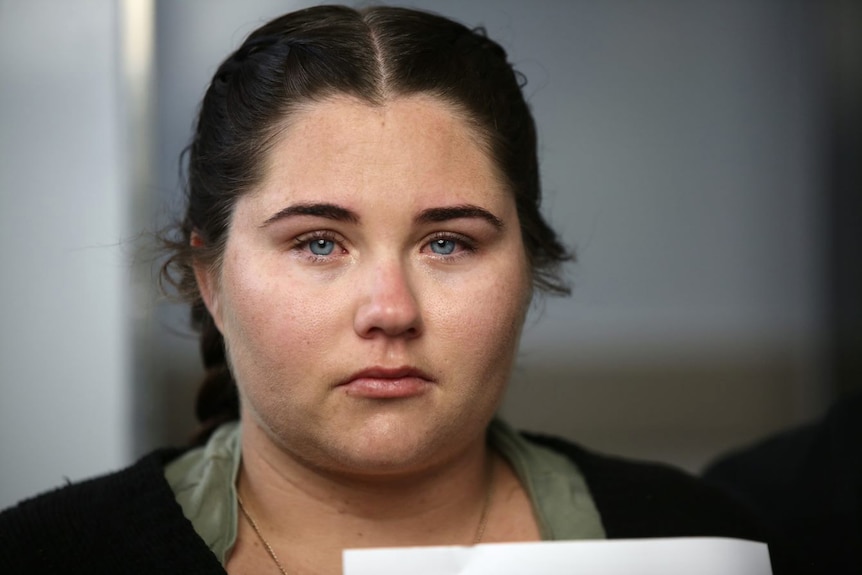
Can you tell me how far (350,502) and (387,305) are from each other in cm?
31

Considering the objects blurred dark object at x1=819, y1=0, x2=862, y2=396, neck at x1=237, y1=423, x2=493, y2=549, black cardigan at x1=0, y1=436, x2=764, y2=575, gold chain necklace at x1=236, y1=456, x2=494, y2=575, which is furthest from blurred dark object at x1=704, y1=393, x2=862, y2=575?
neck at x1=237, y1=423, x2=493, y2=549

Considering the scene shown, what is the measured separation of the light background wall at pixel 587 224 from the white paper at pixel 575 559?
57 centimetres

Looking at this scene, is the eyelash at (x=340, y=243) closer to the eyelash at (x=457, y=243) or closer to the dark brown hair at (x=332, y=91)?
the eyelash at (x=457, y=243)

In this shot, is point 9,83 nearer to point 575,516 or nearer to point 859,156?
point 575,516

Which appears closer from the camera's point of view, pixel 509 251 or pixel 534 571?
pixel 534 571

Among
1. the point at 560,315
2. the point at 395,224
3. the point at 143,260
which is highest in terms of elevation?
the point at 395,224

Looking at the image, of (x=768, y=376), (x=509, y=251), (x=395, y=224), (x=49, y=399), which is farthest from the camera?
(x=768, y=376)

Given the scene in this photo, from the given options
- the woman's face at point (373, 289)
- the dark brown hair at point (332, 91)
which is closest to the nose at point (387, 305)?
the woman's face at point (373, 289)

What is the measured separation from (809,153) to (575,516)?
1140mm

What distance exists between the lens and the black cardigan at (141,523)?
112cm

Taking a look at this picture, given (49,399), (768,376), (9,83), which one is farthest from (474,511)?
(768,376)

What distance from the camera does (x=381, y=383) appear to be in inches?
42.6

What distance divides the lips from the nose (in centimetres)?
4

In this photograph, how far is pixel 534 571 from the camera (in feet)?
3.15
